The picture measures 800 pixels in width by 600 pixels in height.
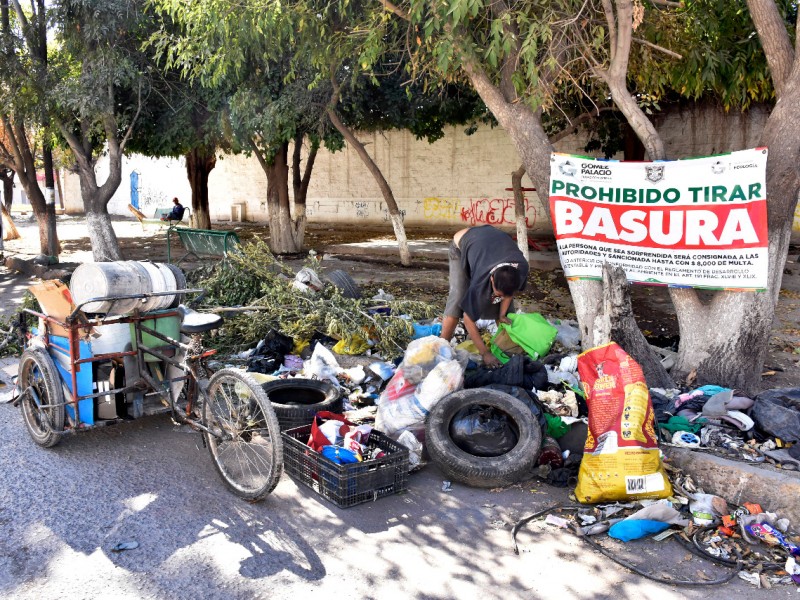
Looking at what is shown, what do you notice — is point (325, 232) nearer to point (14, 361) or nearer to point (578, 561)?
point (14, 361)

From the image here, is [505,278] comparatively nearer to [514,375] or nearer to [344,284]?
[514,375]

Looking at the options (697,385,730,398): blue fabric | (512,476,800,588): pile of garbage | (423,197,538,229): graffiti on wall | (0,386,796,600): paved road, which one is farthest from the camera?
(423,197,538,229): graffiti on wall

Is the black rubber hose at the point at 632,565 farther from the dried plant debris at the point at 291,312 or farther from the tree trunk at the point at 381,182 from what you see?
the tree trunk at the point at 381,182

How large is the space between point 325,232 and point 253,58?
11.4 m

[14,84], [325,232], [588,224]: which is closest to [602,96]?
[588,224]

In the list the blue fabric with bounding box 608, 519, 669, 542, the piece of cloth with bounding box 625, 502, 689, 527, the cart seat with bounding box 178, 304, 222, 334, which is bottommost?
the blue fabric with bounding box 608, 519, 669, 542

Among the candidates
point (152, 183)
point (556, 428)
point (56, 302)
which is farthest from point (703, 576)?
point (152, 183)

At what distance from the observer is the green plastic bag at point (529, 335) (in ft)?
20.4

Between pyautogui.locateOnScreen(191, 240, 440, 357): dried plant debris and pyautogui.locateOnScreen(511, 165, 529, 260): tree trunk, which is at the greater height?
pyautogui.locateOnScreen(511, 165, 529, 260): tree trunk

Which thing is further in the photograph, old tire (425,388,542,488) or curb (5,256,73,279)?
curb (5,256,73,279)

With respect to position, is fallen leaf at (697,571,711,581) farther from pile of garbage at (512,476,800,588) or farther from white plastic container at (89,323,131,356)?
white plastic container at (89,323,131,356)

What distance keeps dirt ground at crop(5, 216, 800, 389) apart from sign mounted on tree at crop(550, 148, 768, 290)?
1.36 m

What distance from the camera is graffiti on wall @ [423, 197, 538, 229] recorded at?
68.2ft

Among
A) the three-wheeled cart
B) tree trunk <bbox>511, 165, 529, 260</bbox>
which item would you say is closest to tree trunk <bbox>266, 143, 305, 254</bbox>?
tree trunk <bbox>511, 165, 529, 260</bbox>
